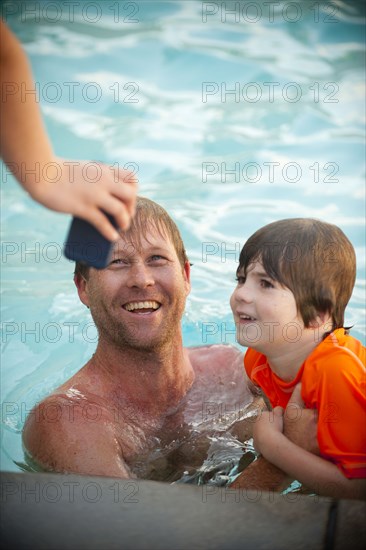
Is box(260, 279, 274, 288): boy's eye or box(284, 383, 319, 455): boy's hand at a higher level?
box(260, 279, 274, 288): boy's eye

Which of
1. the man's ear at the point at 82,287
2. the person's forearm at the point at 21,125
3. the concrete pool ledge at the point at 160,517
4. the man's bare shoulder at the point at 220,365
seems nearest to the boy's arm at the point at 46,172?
the person's forearm at the point at 21,125

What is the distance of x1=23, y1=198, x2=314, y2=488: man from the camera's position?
3.44 meters

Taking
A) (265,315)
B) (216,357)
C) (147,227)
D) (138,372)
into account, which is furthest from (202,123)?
(265,315)

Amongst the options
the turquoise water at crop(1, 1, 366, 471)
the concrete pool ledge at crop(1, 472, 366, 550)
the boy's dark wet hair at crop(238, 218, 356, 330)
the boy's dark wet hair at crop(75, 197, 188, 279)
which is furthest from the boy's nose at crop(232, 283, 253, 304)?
the turquoise water at crop(1, 1, 366, 471)

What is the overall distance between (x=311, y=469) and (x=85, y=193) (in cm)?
132

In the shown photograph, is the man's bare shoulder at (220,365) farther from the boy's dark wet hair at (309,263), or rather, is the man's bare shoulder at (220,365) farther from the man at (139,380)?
the boy's dark wet hair at (309,263)

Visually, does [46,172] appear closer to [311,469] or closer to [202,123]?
[311,469]

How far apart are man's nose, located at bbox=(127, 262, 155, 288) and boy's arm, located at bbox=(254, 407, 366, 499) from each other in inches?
39.5

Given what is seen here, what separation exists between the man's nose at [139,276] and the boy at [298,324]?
1.95ft

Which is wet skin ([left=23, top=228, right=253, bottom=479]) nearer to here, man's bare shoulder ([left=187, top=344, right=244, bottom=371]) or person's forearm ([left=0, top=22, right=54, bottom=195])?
man's bare shoulder ([left=187, top=344, right=244, bottom=371])

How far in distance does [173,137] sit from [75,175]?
6.47 metres

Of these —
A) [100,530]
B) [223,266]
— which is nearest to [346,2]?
[223,266]

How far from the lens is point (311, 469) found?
2.67m

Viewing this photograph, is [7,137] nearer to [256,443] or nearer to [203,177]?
[256,443]
